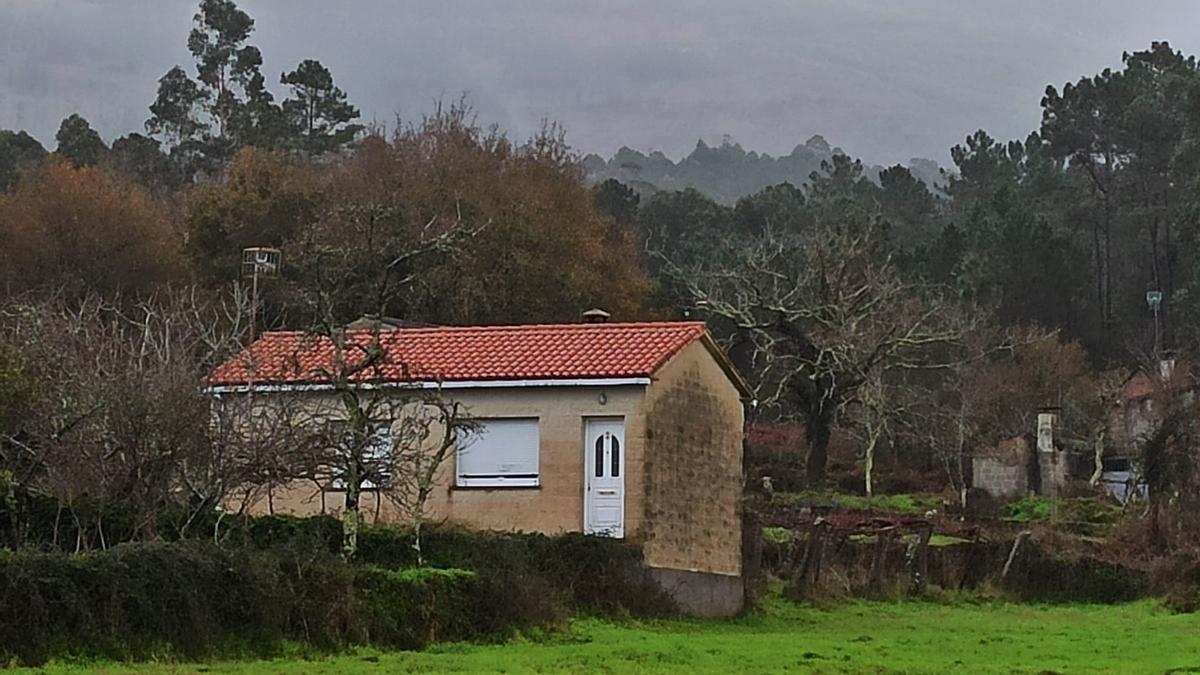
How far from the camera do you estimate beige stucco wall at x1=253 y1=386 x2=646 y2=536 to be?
1313 inches


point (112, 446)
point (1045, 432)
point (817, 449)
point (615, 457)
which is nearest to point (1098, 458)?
point (1045, 432)

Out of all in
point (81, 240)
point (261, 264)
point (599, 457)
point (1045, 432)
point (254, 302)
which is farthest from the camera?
point (1045, 432)

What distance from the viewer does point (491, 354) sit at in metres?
35.1

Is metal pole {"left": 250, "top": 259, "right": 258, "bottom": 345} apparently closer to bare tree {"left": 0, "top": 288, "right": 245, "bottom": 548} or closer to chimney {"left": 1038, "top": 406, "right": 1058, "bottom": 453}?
bare tree {"left": 0, "top": 288, "right": 245, "bottom": 548}

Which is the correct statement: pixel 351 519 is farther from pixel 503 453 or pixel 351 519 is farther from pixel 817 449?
pixel 817 449

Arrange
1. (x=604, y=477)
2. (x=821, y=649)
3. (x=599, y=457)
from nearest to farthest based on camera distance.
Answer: (x=821, y=649), (x=604, y=477), (x=599, y=457)

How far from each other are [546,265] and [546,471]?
25.8m

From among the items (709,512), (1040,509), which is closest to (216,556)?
(709,512)

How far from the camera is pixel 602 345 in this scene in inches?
1375

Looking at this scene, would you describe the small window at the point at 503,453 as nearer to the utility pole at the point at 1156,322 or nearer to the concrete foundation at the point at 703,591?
the concrete foundation at the point at 703,591

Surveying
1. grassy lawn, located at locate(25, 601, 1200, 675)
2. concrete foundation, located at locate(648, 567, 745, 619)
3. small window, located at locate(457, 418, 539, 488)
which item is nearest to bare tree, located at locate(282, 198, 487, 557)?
small window, located at locate(457, 418, 539, 488)

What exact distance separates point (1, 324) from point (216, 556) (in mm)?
12639

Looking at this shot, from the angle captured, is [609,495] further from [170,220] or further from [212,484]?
[170,220]

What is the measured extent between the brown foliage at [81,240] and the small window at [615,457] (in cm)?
3021
